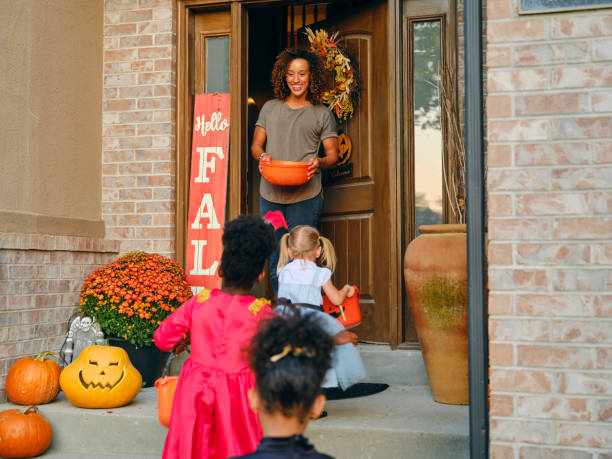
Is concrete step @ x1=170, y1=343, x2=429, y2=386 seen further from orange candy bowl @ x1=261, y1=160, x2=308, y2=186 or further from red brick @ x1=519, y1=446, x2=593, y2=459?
red brick @ x1=519, y1=446, x2=593, y2=459

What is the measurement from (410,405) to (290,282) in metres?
0.98

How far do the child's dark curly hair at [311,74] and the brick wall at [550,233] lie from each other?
2.26m

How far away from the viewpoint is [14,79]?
14.3ft

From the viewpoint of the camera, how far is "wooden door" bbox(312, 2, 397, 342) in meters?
4.88

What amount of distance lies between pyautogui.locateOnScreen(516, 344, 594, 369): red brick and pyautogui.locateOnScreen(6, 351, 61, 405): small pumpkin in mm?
2743

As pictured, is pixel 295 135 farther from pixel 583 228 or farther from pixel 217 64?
pixel 583 228

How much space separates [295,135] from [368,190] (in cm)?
69

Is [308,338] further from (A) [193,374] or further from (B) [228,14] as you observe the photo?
(B) [228,14]

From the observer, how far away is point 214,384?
259 cm

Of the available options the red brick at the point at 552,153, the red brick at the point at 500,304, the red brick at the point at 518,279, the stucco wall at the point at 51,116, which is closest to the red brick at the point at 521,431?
the red brick at the point at 500,304

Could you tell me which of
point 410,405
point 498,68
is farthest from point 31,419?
point 498,68

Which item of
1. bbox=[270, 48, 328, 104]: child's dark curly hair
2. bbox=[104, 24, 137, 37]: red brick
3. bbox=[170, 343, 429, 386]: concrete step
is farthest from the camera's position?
bbox=[104, 24, 137, 37]: red brick

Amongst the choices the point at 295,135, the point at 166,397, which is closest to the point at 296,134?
the point at 295,135

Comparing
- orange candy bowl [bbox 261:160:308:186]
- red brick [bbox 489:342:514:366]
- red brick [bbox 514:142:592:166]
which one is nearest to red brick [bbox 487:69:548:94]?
red brick [bbox 514:142:592:166]
